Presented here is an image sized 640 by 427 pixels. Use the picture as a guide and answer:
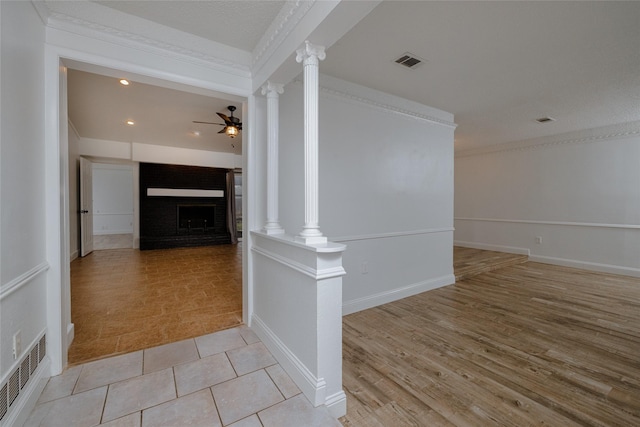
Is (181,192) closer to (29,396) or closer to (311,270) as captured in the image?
(29,396)

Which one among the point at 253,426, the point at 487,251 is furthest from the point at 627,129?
the point at 253,426

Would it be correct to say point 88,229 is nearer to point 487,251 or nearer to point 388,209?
point 388,209

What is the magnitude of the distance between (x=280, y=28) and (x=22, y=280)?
2.24 metres

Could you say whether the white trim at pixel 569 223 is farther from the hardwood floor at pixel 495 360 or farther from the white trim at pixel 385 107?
the white trim at pixel 385 107

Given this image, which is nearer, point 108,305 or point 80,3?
point 80,3

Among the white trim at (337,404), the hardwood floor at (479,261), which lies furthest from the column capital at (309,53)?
the hardwood floor at (479,261)

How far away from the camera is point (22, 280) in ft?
4.78

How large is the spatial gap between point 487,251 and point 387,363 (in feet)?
17.5

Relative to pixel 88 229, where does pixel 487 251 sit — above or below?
below

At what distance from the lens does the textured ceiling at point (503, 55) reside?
6.49ft

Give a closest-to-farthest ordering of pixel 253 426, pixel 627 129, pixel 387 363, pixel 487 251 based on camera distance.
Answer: pixel 253 426
pixel 387 363
pixel 627 129
pixel 487 251

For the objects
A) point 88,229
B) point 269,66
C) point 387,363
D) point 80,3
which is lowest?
point 387,363

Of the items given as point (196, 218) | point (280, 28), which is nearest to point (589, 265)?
point (280, 28)

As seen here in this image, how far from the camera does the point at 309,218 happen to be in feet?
6.00
